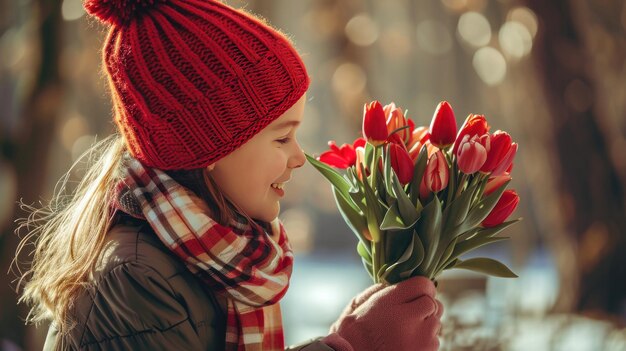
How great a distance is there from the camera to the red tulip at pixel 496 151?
A: 1070mm

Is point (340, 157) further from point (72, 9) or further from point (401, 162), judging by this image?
point (72, 9)

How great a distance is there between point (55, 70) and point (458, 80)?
318 cm

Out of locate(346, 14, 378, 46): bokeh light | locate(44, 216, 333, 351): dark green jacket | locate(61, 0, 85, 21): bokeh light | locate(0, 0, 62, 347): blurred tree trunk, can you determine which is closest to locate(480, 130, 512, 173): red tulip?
locate(44, 216, 333, 351): dark green jacket

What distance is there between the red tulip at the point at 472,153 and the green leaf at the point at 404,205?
9 centimetres

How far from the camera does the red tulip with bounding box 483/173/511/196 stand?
1.13 meters

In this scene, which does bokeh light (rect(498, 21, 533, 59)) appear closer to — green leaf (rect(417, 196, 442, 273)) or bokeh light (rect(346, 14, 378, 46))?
bokeh light (rect(346, 14, 378, 46))

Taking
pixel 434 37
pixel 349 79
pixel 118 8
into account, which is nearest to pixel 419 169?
pixel 118 8

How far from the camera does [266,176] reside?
1162 mm

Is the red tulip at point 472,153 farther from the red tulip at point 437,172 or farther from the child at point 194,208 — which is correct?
the child at point 194,208

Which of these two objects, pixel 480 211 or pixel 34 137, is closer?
pixel 480 211

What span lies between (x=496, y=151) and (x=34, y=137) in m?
1.78

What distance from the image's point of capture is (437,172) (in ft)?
3.54

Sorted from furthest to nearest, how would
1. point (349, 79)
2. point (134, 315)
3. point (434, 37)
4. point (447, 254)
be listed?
point (434, 37)
point (349, 79)
point (447, 254)
point (134, 315)

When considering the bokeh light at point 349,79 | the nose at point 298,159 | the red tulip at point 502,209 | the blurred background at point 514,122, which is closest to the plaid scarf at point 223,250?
the nose at point 298,159
